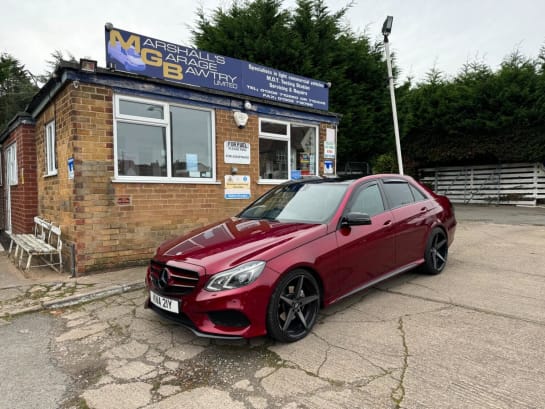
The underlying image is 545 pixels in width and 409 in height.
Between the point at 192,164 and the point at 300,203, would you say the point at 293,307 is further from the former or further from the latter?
the point at 192,164

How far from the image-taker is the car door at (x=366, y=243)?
12.0ft

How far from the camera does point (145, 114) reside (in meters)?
6.00

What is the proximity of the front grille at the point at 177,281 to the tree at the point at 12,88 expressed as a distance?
77.7 feet

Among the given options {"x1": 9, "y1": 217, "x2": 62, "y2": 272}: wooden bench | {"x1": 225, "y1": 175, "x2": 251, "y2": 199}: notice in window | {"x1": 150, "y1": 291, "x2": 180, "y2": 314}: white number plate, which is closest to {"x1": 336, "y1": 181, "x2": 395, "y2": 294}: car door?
{"x1": 150, "y1": 291, "x2": 180, "y2": 314}: white number plate

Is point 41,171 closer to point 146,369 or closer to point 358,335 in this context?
point 146,369

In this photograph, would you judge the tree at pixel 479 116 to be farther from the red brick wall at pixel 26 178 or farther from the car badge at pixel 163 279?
the car badge at pixel 163 279

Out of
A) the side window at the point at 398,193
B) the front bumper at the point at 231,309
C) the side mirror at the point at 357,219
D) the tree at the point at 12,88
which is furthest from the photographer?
the tree at the point at 12,88

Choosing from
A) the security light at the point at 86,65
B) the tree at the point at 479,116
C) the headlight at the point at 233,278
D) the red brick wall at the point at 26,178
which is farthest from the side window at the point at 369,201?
the tree at the point at 479,116

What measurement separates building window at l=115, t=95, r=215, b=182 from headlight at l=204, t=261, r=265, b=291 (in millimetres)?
3566

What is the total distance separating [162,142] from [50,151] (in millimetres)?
2381

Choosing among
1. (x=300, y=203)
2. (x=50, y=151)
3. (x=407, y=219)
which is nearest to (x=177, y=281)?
(x=300, y=203)

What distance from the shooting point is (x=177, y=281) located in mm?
3102

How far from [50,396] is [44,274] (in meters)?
3.71

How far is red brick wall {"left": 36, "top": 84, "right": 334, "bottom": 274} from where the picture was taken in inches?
211
